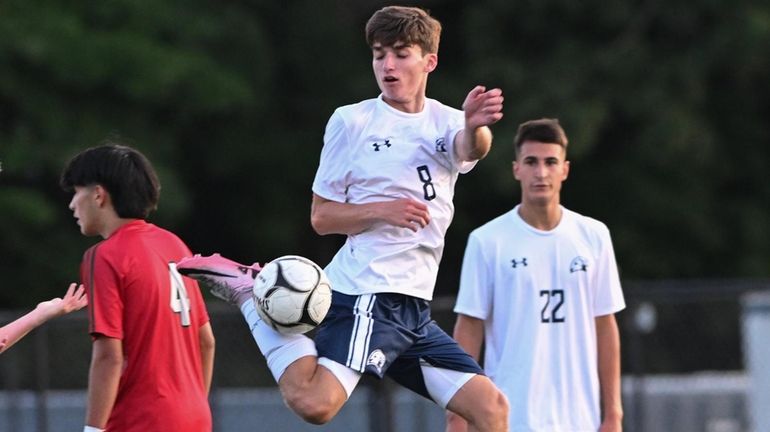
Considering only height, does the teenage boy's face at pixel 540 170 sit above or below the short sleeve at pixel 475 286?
above

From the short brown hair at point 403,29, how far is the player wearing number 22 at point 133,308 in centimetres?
108

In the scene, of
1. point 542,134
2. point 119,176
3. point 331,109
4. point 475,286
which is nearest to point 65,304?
point 119,176

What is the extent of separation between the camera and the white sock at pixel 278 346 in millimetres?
6090

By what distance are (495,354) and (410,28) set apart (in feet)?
5.79

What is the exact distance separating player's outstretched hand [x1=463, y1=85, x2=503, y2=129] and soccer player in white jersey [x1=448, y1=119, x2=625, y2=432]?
1262 mm

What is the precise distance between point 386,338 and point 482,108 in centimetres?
100

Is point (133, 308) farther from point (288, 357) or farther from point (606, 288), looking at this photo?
point (606, 288)

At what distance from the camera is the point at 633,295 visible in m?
11.4

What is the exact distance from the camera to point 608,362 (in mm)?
7070

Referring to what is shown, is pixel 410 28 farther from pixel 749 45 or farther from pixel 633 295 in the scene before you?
pixel 749 45

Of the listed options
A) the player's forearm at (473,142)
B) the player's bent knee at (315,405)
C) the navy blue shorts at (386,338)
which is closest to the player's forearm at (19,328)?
the player's bent knee at (315,405)

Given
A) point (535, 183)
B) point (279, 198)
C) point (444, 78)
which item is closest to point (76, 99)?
point (279, 198)

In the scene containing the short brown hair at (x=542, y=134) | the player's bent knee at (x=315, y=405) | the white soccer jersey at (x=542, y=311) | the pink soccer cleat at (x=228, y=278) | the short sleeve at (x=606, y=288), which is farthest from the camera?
the short brown hair at (x=542, y=134)

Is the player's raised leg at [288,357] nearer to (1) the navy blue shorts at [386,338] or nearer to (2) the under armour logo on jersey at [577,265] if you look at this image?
(1) the navy blue shorts at [386,338]
